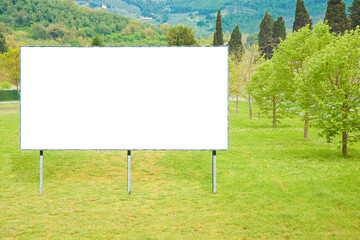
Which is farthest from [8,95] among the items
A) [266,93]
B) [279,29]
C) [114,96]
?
[114,96]

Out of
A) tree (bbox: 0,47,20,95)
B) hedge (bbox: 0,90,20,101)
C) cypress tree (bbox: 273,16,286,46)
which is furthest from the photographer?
cypress tree (bbox: 273,16,286,46)

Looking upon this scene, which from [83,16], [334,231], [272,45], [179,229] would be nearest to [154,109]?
[179,229]

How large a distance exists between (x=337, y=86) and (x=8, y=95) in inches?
3202

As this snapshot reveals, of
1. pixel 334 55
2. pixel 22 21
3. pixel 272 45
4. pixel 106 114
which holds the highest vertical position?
pixel 22 21

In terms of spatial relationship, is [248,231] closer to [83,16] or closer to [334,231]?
[334,231]

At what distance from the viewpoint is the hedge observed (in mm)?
86750

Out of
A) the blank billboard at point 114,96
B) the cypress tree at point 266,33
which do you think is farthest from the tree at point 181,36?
the blank billboard at point 114,96

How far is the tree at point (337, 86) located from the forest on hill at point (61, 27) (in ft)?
460

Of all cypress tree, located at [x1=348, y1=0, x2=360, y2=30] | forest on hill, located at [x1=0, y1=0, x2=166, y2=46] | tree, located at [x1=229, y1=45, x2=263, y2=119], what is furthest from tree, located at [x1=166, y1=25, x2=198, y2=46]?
forest on hill, located at [x1=0, y1=0, x2=166, y2=46]

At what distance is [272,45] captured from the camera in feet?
328

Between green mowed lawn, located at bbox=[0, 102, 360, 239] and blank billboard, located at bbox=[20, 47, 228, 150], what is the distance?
2.36 meters

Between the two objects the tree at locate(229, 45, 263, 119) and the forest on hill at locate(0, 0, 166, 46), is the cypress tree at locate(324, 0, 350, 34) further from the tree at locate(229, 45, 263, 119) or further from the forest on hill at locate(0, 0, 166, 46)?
the forest on hill at locate(0, 0, 166, 46)

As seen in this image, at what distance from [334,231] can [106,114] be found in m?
8.60

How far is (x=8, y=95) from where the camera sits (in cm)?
8800
